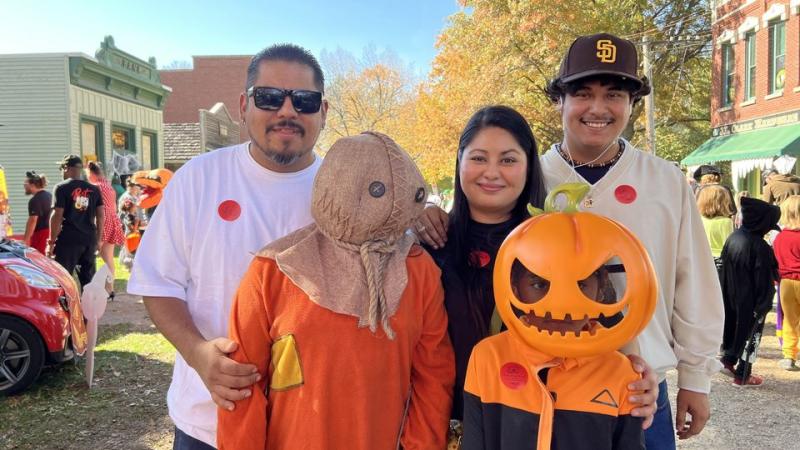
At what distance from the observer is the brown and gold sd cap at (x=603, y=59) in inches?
88.7

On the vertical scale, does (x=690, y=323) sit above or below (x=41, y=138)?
below

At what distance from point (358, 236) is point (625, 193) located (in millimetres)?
1113

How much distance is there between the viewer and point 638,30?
65.1ft

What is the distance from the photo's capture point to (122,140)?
17875 millimetres

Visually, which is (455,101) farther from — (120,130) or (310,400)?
(310,400)

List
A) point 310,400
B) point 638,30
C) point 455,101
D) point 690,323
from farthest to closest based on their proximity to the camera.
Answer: point 455,101
point 638,30
point 690,323
point 310,400

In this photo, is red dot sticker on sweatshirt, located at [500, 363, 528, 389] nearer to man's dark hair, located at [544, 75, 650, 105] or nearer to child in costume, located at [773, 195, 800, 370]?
man's dark hair, located at [544, 75, 650, 105]

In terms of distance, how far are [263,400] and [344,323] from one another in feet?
1.13

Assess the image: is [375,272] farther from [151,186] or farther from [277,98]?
[151,186]

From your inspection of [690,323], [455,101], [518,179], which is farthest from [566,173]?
[455,101]

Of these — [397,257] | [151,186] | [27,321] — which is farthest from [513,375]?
[151,186]

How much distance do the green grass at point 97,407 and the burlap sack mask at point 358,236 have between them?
3.11m

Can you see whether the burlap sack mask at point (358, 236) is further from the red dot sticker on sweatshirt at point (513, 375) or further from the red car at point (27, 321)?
the red car at point (27, 321)

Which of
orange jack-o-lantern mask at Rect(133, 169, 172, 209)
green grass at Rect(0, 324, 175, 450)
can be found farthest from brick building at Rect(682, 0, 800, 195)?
green grass at Rect(0, 324, 175, 450)
